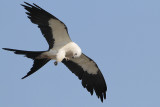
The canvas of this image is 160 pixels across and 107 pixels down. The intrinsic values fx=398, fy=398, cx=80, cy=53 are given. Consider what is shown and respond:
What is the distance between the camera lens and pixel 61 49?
475 inches

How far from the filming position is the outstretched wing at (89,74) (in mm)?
13094

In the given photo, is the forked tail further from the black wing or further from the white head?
the white head

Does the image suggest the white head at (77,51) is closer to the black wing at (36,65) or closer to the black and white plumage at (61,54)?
the black and white plumage at (61,54)

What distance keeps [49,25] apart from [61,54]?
3.05 feet

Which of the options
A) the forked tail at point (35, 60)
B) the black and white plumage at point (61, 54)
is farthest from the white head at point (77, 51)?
the forked tail at point (35, 60)

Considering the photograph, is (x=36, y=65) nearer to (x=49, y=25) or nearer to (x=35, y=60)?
(x=35, y=60)

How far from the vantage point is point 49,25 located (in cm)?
1173

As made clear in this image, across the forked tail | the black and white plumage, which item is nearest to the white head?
the black and white plumage

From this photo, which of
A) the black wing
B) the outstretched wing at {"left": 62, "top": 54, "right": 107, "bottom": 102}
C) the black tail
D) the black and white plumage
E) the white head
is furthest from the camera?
the outstretched wing at {"left": 62, "top": 54, "right": 107, "bottom": 102}

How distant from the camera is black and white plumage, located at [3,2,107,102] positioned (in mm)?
11445

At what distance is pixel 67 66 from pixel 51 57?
1.25 m

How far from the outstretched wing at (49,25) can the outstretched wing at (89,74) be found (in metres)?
1.11

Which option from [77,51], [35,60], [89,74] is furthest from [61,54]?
[89,74]

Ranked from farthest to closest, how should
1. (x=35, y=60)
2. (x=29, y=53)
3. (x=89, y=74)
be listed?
(x=89, y=74) → (x=35, y=60) → (x=29, y=53)
